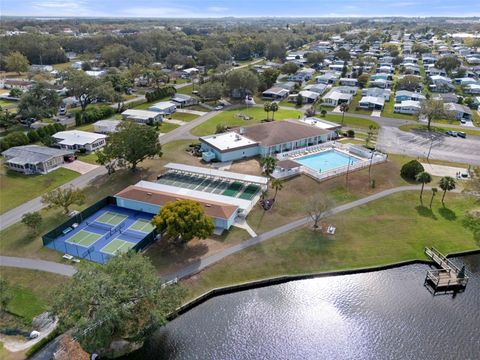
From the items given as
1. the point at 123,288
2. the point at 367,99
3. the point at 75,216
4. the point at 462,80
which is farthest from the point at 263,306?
the point at 462,80

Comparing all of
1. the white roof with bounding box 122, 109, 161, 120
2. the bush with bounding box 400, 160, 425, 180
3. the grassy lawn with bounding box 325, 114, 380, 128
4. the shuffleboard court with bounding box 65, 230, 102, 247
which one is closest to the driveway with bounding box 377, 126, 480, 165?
the grassy lawn with bounding box 325, 114, 380, 128

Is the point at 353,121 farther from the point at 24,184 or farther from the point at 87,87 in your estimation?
the point at 24,184

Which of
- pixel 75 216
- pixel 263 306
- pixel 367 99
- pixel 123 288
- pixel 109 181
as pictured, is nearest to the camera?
pixel 123 288

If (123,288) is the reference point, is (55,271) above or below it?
below

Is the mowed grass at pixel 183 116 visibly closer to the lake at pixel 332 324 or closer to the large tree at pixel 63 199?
the large tree at pixel 63 199

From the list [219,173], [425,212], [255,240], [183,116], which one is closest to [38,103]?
[183,116]

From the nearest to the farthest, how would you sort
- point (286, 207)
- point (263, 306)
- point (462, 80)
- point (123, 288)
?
point (123, 288), point (263, 306), point (286, 207), point (462, 80)

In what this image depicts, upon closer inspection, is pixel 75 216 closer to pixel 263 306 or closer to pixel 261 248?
pixel 261 248
